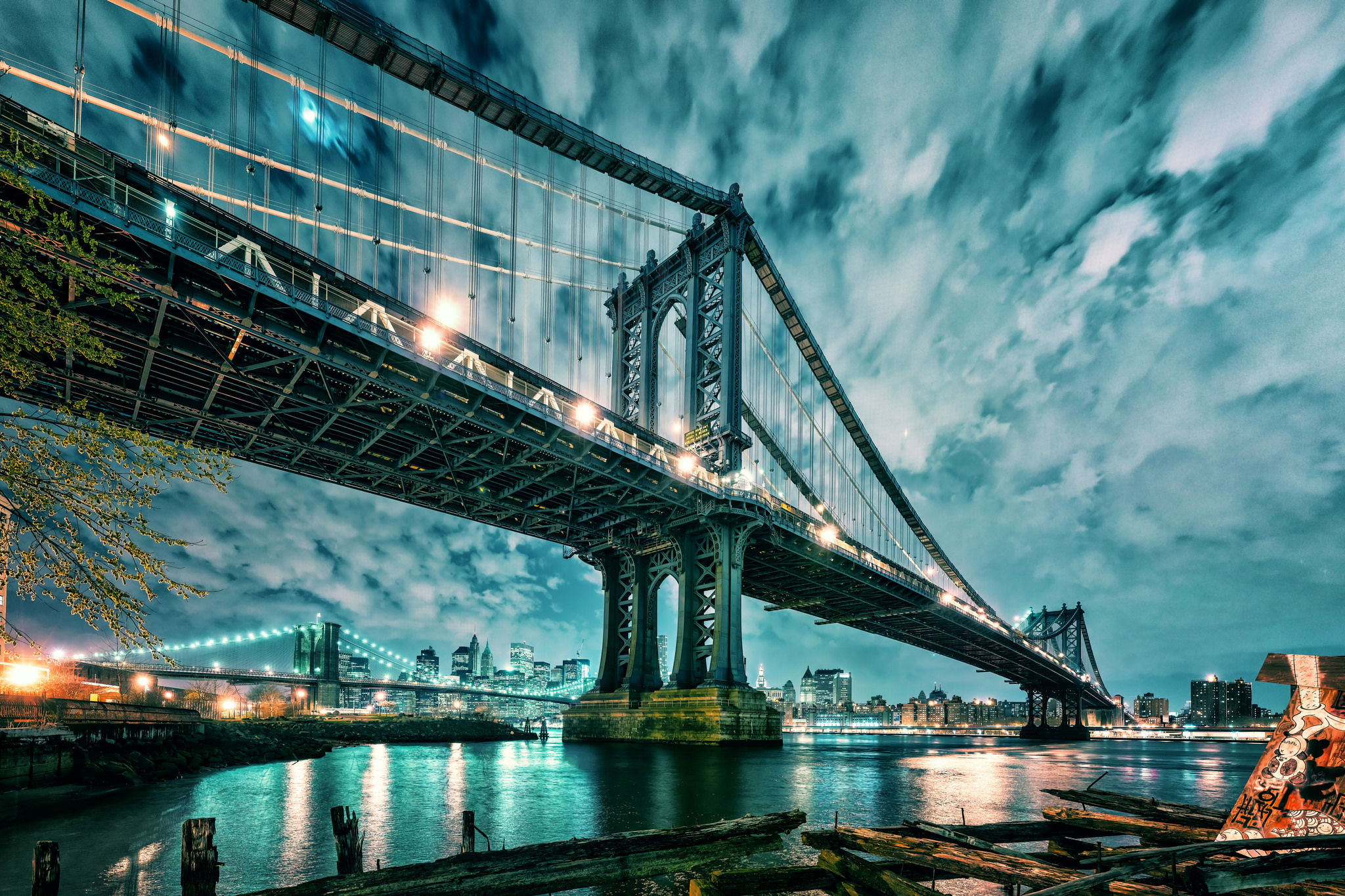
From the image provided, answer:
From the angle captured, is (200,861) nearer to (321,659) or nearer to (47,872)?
(47,872)

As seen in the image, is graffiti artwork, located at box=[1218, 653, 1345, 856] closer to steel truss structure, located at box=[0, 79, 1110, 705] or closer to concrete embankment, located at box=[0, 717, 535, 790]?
steel truss structure, located at box=[0, 79, 1110, 705]

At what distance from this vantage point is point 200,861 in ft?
19.4

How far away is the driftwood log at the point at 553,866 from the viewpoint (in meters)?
5.50

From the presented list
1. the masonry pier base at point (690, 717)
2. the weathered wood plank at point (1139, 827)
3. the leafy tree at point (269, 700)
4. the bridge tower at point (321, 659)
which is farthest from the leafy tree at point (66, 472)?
the bridge tower at point (321, 659)

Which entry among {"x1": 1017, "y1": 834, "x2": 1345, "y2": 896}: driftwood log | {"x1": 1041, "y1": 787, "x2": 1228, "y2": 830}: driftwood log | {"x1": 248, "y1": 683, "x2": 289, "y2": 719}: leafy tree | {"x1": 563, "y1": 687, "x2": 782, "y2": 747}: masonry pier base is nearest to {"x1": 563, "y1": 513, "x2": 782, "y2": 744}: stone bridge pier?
{"x1": 563, "y1": 687, "x2": 782, "y2": 747}: masonry pier base

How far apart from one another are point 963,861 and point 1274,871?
6.91 feet

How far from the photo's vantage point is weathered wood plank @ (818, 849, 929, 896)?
4906 millimetres

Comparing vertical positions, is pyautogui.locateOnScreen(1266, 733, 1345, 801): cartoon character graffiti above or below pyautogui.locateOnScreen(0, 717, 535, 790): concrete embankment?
above

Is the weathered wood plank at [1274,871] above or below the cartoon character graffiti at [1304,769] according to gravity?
below

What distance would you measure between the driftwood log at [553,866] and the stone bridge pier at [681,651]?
31.3 m

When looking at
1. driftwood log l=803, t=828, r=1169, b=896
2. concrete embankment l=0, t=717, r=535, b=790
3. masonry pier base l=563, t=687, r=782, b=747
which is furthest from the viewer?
masonry pier base l=563, t=687, r=782, b=747

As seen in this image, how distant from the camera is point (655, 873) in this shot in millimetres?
6156

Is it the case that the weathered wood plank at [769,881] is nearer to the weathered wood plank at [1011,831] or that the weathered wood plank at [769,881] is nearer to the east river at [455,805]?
the weathered wood plank at [1011,831]

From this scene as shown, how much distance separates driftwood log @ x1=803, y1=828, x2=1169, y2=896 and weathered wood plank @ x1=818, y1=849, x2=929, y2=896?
23cm
